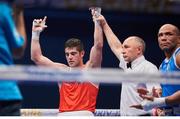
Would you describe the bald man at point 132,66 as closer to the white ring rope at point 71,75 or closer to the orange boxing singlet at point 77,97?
the orange boxing singlet at point 77,97

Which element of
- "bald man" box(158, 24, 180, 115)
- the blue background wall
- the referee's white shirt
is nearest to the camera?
"bald man" box(158, 24, 180, 115)

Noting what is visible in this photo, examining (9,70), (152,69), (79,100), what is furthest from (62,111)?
(9,70)

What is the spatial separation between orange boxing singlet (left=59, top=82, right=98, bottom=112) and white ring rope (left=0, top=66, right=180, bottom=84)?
1.78 m

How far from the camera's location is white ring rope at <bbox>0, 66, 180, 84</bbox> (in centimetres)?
121

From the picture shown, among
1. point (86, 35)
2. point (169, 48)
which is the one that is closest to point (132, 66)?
point (169, 48)

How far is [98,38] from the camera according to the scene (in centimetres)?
299

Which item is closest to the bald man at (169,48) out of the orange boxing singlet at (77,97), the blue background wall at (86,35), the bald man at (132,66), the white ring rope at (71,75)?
the bald man at (132,66)

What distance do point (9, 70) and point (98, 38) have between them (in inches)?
71.5

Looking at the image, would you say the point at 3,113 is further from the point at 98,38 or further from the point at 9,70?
the point at 98,38

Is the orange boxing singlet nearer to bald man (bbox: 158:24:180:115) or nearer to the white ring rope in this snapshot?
bald man (bbox: 158:24:180:115)

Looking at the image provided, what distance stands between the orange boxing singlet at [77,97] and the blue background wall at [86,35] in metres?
1.91

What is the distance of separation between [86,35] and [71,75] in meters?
3.94

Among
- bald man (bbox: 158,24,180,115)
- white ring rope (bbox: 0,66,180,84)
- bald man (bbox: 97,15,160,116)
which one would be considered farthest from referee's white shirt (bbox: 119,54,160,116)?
white ring rope (bbox: 0,66,180,84)

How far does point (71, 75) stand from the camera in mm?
1256
